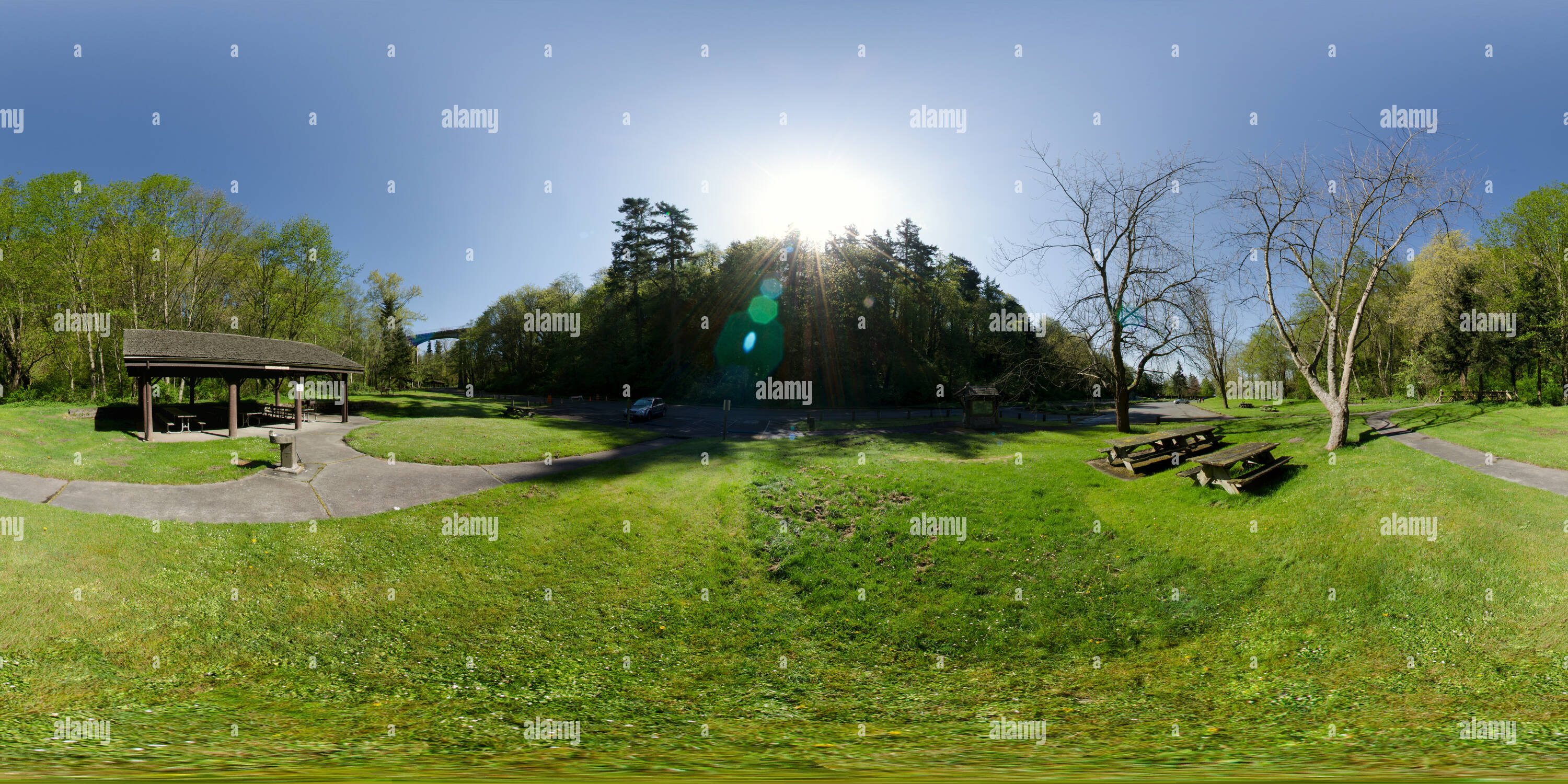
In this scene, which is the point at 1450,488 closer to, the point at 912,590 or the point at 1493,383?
the point at 912,590

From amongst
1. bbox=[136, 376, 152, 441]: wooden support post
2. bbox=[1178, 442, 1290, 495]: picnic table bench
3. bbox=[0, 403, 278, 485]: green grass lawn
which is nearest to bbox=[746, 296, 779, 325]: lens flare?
bbox=[0, 403, 278, 485]: green grass lawn

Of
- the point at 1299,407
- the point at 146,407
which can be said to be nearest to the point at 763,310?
the point at 146,407

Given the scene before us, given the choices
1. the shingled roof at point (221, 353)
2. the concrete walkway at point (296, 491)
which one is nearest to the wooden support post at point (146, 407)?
the shingled roof at point (221, 353)

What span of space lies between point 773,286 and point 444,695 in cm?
4998

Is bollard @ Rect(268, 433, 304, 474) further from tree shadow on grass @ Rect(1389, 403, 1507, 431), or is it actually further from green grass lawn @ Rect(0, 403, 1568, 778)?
tree shadow on grass @ Rect(1389, 403, 1507, 431)

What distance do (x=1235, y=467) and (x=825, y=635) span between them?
10621mm

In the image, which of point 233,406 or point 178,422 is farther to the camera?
point 178,422

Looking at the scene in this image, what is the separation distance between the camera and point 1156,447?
1473 centimetres

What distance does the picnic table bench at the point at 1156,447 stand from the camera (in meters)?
13.5

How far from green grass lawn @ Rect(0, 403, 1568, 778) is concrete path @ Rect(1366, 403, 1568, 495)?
86.8 inches

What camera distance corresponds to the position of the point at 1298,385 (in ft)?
178

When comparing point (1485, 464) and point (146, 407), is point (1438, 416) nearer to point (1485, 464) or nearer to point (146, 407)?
point (1485, 464)

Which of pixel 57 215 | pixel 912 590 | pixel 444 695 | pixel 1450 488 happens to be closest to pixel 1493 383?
pixel 1450 488

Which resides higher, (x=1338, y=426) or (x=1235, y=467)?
(x=1338, y=426)
